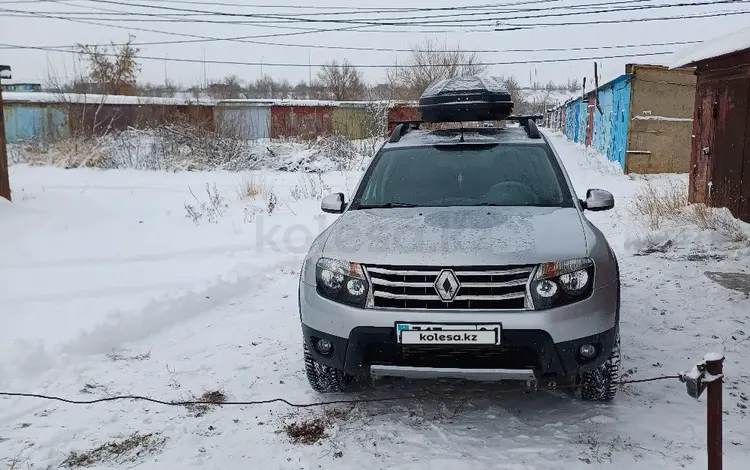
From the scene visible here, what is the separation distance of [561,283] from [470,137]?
198cm

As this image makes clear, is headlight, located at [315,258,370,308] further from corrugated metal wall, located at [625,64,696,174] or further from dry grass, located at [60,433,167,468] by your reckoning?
corrugated metal wall, located at [625,64,696,174]

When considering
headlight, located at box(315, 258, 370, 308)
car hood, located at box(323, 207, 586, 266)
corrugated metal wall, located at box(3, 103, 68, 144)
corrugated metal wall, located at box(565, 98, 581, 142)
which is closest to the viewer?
car hood, located at box(323, 207, 586, 266)

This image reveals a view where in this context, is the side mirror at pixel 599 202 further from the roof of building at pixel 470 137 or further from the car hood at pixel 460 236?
the roof of building at pixel 470 137

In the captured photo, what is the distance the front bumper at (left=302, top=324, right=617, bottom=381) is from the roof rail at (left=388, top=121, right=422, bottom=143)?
2.22 meters

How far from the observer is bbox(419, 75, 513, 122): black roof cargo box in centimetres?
540

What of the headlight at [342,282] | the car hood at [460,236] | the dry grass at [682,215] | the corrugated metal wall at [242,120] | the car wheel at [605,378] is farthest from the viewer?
the corrugated metal wall at [242,120]

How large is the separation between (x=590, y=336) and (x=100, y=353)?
352 cm

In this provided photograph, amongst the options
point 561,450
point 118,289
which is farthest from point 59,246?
point 561,450

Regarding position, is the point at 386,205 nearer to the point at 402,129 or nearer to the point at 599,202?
the point at 402,129

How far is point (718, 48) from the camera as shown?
29.2 ft

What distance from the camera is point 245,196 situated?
11.8 meters

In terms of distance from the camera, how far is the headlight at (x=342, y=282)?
3039 millimetres

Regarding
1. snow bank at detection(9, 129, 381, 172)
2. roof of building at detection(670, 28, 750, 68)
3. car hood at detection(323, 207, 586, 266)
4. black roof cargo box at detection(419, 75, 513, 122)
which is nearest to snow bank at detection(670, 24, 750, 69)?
roof of building at detection(670, 28, 750, 68)

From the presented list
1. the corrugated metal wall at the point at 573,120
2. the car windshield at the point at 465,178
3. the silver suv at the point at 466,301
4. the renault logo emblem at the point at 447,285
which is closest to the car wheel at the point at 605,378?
the silver suv at the point at 466,301
